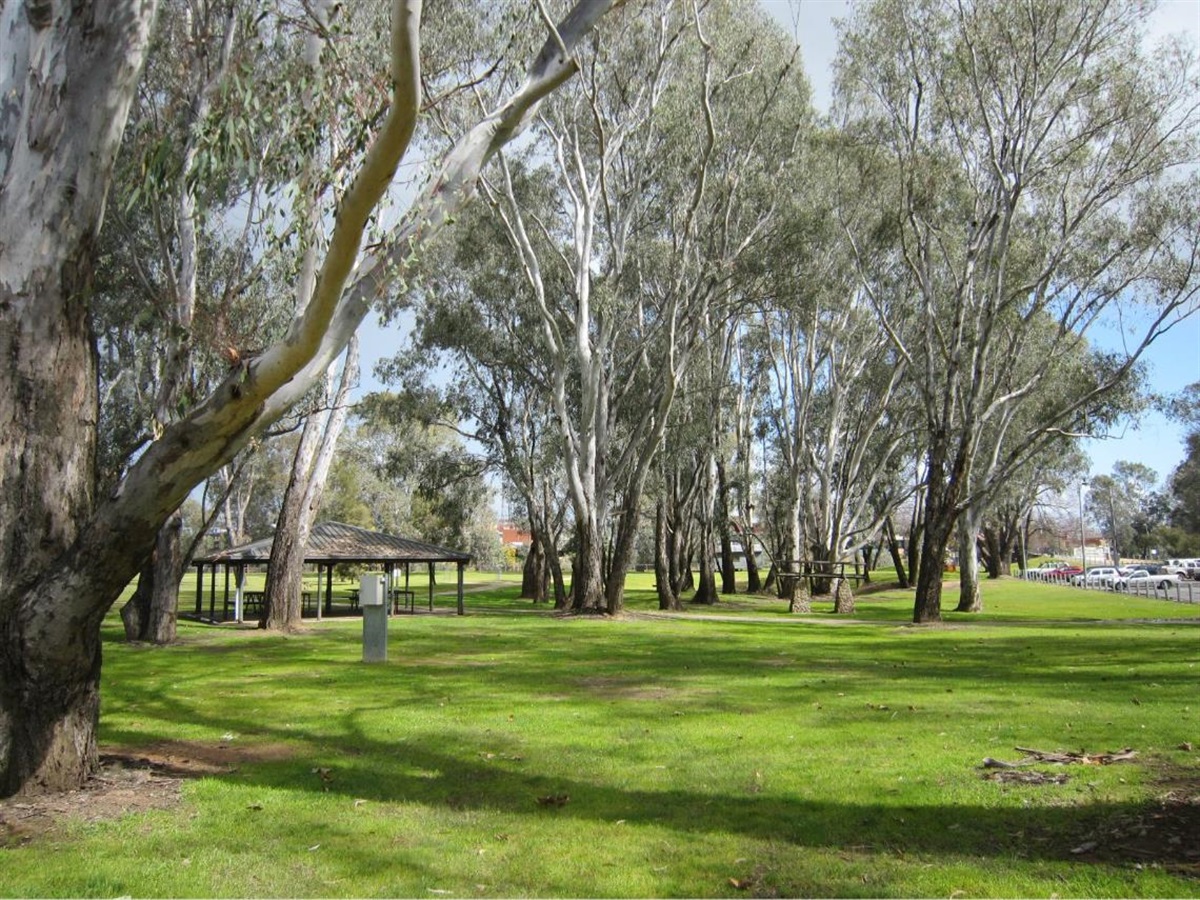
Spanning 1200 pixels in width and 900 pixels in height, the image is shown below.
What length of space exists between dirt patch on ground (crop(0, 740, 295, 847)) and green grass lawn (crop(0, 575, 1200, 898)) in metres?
0.08

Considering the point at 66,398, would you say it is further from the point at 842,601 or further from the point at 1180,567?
the point at 1180,567

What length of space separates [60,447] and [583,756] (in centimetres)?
422

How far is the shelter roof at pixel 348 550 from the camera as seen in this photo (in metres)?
26.3

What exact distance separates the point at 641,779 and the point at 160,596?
13934 mm

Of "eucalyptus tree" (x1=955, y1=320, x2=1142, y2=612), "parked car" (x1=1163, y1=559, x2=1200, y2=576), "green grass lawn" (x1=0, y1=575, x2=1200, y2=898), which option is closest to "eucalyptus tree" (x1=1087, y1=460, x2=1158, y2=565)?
"parked car" (x1=1163, y1=559, x2=1200, y2=576)

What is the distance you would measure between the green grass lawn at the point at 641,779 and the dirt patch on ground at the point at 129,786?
8 cm

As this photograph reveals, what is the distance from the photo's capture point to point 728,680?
11.5 metres

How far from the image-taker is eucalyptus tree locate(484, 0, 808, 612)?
22422 mm

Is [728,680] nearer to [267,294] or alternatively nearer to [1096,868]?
[1096,868]

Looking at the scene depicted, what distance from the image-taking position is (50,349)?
228 inches

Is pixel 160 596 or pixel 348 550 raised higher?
pixel 348 550

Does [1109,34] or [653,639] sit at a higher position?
[1109,34]

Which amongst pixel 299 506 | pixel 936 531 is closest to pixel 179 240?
pixel 299 506

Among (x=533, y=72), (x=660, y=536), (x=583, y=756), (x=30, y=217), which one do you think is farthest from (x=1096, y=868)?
(x=660, y=536)
